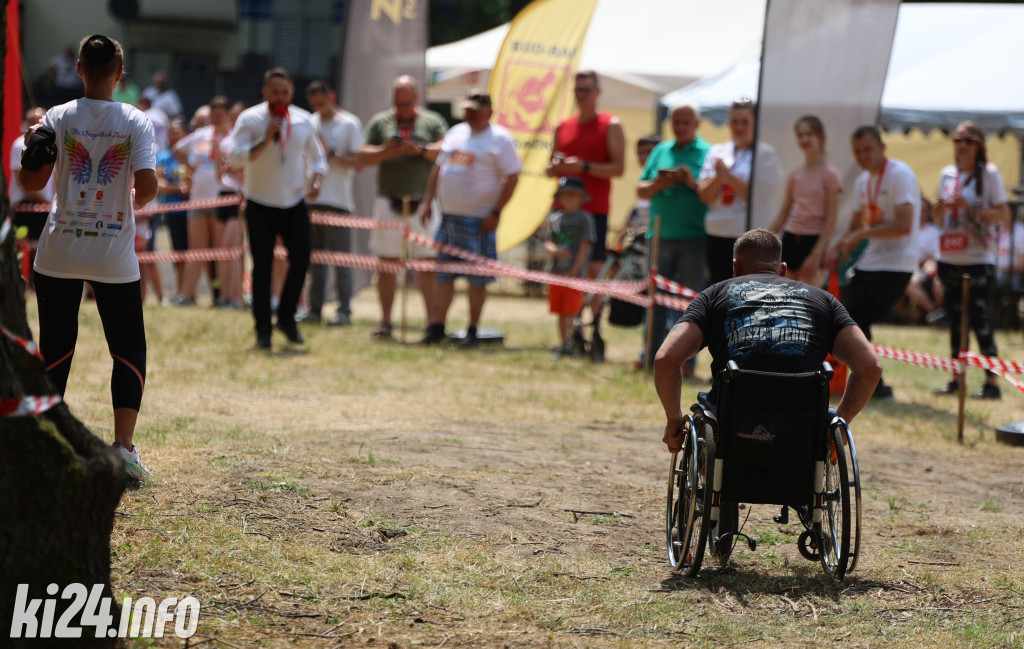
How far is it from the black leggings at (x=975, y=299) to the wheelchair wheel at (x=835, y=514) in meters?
5.41

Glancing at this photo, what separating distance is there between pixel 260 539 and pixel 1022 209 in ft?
49.9

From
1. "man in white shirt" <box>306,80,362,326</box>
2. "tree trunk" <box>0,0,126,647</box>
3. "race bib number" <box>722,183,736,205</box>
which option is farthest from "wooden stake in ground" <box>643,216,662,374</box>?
"tree trunk" <box>0,0,126,647</box>

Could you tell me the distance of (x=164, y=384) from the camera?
8242 mm

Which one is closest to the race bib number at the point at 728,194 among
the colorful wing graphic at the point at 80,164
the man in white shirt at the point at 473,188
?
the man in white shirt at the point at 473,188

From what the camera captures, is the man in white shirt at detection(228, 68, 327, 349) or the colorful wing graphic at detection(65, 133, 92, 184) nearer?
the colorful wing graphic at detection(65, 133, 92, 184)

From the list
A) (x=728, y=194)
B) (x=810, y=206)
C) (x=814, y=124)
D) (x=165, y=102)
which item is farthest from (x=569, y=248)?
(x=165, y=102)

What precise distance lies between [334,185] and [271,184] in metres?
2.57

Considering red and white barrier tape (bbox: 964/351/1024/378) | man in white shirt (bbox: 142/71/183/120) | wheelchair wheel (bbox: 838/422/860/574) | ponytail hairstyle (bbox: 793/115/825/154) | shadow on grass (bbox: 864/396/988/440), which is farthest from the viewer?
man in white shirt (bbox: 142/71/183/120)

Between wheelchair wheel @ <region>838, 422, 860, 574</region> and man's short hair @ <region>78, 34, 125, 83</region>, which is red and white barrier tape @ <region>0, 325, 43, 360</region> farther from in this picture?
wheelchair wheel @ <region>838, 422, 860, 574</region>

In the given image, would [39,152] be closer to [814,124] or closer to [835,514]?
[835,514]

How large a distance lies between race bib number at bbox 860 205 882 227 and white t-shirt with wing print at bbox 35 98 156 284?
18.4 feet

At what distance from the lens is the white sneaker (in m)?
5.26

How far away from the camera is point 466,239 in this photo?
10977 mm

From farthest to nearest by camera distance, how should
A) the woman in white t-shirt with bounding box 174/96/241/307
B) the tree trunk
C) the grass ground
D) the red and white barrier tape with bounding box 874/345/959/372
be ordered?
the woman in white t-shirt with bounding box 174/96/241/307, the red and white barrier tape with bounding box 874/345/959/372, the grass ground, the tree trunk
